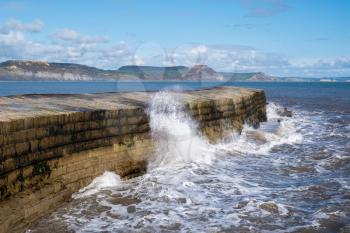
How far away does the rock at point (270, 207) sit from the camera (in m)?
8.79

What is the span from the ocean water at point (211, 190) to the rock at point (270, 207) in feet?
0.06

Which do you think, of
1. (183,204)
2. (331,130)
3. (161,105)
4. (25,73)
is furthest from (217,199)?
(25,73)

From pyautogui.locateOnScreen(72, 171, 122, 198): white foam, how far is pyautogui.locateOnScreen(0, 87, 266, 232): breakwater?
0.41 ft

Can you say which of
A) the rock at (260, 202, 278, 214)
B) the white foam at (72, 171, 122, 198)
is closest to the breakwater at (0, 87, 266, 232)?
the white foam at (72, 171, 122, 198)

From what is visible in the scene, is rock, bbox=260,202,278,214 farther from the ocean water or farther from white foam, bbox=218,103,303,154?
white foam, bbox=218,103,303,154

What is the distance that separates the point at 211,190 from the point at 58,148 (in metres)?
3.59

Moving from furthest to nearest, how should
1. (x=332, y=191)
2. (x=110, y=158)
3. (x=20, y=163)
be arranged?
(x=110, y=158) < (x=332, y=191) < (x=20, y=163)

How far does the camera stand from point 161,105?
581 inches

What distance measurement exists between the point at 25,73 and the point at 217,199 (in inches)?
6977

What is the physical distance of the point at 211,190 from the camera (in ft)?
34.2

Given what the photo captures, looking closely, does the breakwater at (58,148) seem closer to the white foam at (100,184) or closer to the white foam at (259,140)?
the white foam at (100,184)

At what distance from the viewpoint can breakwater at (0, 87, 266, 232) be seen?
7926mm

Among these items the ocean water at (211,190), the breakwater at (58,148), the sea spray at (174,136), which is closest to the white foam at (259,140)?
the ocean water at (211,190)

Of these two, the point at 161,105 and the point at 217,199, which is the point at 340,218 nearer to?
the point at 217,199
